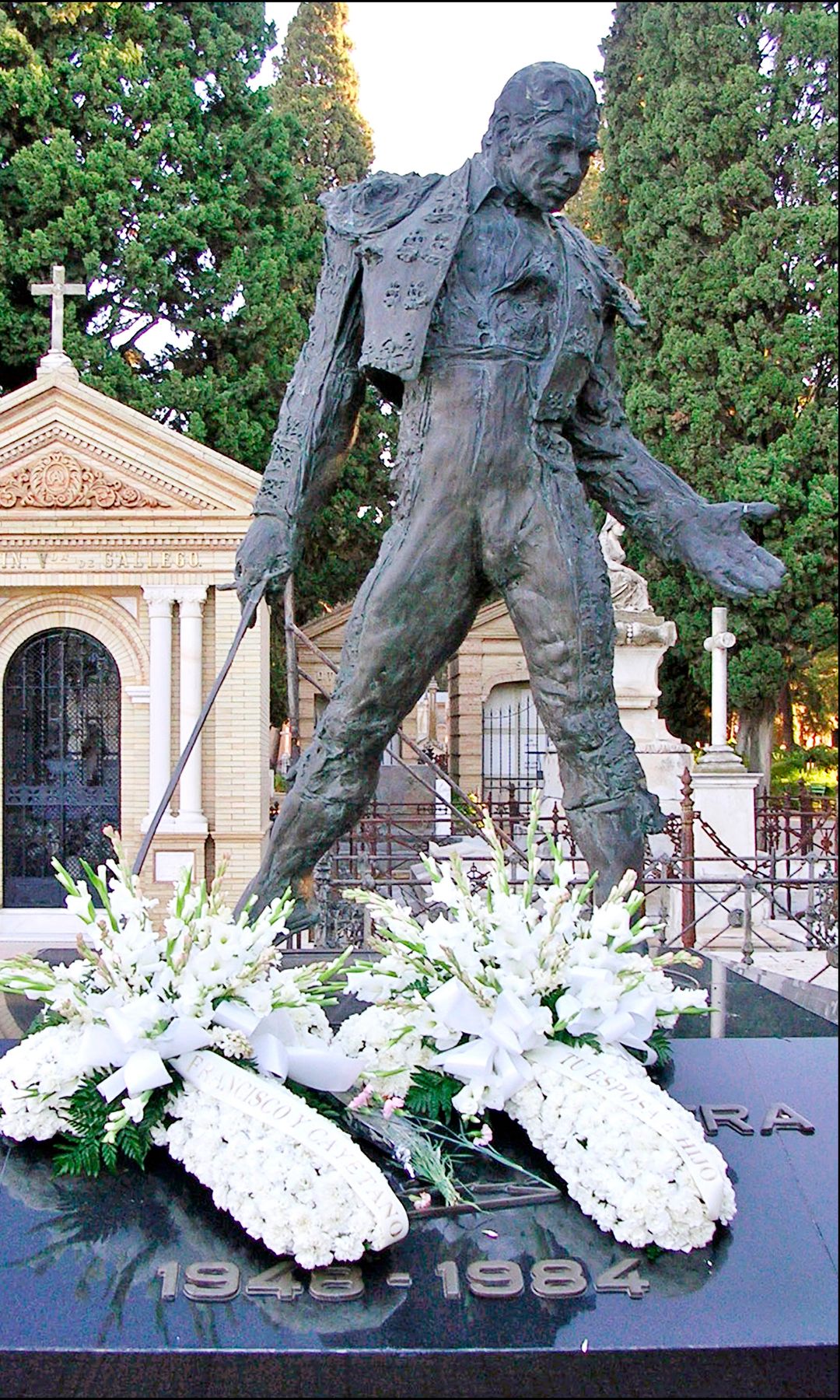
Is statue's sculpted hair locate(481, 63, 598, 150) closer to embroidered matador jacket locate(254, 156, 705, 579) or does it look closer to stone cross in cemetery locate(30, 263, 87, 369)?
embroidered matador jacket locate(254, 156, 705, 579)

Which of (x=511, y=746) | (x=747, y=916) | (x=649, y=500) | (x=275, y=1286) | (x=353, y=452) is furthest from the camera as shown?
(x=511, y=746)

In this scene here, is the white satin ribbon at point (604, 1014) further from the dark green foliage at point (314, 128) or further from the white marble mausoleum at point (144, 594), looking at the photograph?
the dark green foliage at point (314, 128)

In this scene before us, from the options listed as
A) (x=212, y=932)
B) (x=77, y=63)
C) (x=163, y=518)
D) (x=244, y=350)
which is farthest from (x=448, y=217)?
(x=77, y=63)

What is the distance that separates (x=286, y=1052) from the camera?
2561 mm

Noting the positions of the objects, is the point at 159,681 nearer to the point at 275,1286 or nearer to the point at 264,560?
the point at 264,560

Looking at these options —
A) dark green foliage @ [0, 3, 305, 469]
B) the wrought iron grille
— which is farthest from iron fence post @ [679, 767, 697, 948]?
dark green foliage @ [0, 3, 305, 469]

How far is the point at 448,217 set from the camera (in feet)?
11.2

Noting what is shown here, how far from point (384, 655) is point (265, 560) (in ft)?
1.39

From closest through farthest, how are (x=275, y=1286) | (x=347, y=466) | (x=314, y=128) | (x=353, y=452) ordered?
(x=275, y=1286)
(x=347, y=466)
(x=353, y=452)
(x=314, y=128)

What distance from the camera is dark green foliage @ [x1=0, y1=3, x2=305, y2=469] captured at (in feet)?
57.3

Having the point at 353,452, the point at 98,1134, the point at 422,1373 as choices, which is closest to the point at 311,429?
the point at 98,1134

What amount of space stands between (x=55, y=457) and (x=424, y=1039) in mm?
12362

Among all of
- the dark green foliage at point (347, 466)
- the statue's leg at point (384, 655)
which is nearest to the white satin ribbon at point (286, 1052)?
the statue's leg at point (384, 655)

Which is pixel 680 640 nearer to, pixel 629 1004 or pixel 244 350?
pixel 244 350
